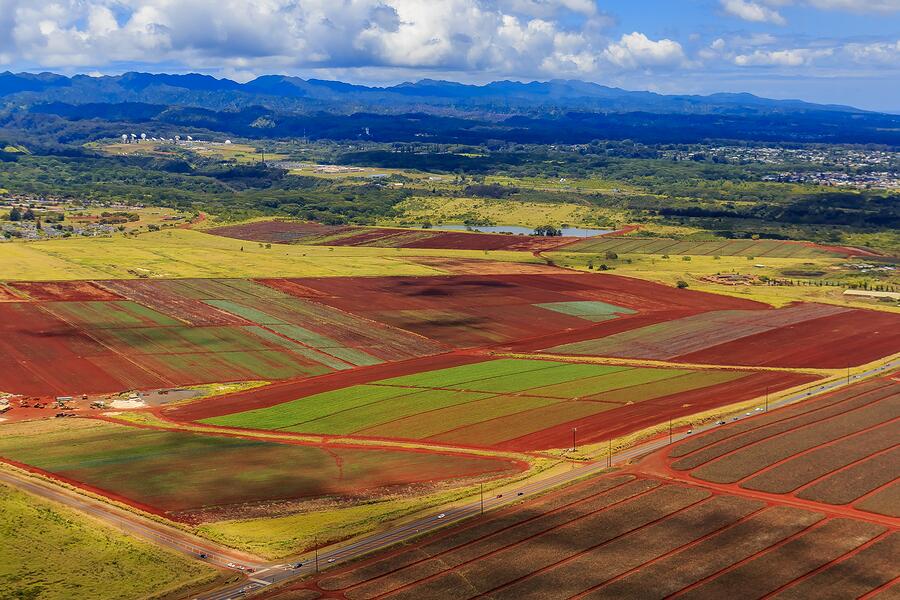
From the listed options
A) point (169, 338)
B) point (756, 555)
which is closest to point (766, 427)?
point (756, 555)

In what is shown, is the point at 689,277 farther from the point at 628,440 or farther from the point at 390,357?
the point at 628,440

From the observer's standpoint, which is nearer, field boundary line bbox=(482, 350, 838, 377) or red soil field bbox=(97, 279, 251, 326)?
field boundary line bbox=(482, 350, 838, 377)

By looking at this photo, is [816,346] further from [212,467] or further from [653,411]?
[212,467]

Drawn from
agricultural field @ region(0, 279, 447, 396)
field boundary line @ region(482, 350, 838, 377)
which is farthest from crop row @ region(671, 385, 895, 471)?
agricultural field @ region(0, 279, 447, 396)

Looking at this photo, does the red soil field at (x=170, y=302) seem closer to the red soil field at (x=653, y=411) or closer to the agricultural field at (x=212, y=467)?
the agricultural field at (x=212, y=467)

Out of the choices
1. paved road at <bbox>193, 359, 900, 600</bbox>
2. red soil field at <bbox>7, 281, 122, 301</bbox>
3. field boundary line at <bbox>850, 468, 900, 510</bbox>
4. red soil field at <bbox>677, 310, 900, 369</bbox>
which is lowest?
paved road at <bbox>193, 359, 900, 600</bbox>

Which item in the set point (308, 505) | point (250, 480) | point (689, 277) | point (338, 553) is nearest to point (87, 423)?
point (250, 480)

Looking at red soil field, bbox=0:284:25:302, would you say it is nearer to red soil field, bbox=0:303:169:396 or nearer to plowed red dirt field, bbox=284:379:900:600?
red soil field, bbox=0:303:169:396
